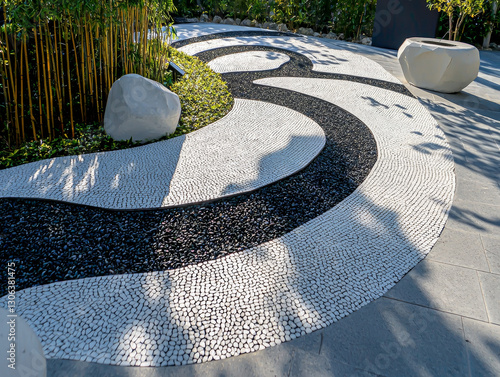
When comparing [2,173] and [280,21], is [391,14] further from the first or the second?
[2,173]

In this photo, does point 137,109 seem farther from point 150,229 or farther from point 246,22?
point 246,22

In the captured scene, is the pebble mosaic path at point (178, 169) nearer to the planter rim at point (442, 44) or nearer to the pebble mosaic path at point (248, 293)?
the pebble mosaic path at point (248, 293)

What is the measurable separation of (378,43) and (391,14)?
23.9 inches

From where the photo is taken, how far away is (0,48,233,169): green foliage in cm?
362

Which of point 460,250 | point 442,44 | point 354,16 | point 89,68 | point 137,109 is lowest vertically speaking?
point 460,250

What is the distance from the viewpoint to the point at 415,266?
2.45 metres

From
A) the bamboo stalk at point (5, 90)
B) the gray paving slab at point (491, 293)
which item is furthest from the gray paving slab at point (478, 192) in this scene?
the bamboo stalk at point (5, 90)

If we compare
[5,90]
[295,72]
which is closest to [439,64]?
[295,72]

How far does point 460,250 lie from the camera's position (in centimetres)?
262

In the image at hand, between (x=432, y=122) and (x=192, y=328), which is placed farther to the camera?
(x=432, y=122)

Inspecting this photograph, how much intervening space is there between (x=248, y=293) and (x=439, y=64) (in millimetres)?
4828

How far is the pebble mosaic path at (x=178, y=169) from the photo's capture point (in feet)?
9.93

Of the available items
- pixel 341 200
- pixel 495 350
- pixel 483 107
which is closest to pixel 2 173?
pixel 341 200

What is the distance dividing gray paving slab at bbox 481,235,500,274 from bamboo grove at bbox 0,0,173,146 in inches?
135
